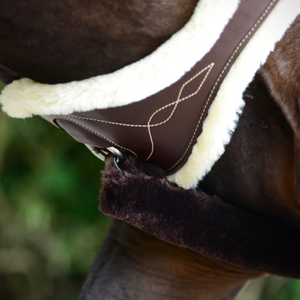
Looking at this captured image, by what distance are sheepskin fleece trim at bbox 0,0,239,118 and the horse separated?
1 centimetres

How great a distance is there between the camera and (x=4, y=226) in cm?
121

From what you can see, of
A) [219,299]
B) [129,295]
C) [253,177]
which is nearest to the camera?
[253,177]

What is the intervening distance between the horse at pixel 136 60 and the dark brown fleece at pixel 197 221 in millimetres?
30

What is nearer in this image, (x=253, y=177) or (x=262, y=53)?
(x=262, y=53)

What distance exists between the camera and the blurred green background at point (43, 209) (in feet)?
3.57

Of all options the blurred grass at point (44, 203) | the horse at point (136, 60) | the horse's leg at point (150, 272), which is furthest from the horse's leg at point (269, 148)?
the blurred grass at point (44, 203)

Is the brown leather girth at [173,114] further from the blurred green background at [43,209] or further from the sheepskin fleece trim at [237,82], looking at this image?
the blurred green background at [43,209]

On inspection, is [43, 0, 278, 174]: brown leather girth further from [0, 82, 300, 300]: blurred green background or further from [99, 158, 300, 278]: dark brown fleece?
[0, 82, 300, 300]: blurred green background

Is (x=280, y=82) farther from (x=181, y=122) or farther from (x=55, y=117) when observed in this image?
(x=55, y=117)

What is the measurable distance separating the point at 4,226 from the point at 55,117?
1.02m

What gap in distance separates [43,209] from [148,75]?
0.92 metres

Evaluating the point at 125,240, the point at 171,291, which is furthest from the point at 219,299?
the point at 125,240

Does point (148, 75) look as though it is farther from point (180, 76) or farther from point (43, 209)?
point (43, 209)

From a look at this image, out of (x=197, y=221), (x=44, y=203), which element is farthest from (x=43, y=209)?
(x=197, y=221)
